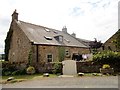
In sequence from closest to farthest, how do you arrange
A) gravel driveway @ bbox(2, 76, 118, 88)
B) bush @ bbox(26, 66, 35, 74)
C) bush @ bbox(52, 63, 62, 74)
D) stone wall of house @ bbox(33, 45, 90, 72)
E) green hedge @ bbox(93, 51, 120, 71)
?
gravel driveway @ bbox(2, 76, 118, 88) → green hedge @ bbox(93, 51, 120, 71) → bush @ bbox(52, 63, 62, 74) → bush @ bbox(26, 66, 35, 74) → stone wall of house @ bbox(33, 45, 90, 72)

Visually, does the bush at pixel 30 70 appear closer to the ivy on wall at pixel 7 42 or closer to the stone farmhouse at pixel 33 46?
the stone farmhouse at pixel 33 46

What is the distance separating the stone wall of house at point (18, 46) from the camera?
31.2m

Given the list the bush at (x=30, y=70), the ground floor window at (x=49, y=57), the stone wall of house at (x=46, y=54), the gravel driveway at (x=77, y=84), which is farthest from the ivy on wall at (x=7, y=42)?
the gravel driveway at (x=77, y=84)

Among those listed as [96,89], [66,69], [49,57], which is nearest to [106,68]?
[66,69]

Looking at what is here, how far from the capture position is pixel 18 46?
33.2 meters

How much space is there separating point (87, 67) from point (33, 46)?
964 cm

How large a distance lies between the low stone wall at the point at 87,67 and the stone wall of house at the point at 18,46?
30.9ft

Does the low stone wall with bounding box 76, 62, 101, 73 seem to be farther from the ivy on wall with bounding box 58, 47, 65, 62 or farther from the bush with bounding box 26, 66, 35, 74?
the ivy on wall with bounding box 58, 47, 65, 62

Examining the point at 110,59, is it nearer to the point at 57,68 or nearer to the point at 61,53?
the point at 57,68

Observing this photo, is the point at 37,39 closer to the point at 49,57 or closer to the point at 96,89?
the point at 49,57

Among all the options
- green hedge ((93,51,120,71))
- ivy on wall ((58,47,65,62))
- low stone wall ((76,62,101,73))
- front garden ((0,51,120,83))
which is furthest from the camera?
ivy on wall ((58,47,65,62))

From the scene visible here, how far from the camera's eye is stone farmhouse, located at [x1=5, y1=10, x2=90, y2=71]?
3038 cm

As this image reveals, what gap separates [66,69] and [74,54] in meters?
13.4

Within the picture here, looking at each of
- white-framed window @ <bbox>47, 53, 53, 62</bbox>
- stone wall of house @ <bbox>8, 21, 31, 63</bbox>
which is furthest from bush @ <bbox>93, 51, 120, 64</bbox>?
stone wall of house @ <bbox>8, 21, 31, 63</bbox>
